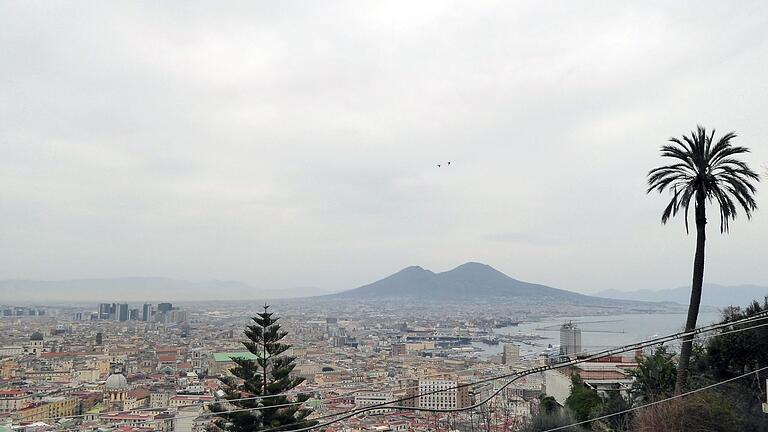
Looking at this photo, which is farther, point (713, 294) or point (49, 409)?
point (713, 294)

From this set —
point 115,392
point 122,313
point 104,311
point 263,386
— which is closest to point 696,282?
point 263,386

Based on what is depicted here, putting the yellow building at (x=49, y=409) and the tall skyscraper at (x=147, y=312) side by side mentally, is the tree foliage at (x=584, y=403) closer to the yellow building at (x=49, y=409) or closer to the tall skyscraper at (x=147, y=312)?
the yellow building at (x=49, y=409)

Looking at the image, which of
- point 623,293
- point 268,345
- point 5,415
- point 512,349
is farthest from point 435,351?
point 623,293

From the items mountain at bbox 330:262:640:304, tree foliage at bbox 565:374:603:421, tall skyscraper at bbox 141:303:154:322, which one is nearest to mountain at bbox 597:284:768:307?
mountain at bbox 330:262:640:304

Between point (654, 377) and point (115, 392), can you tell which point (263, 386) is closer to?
point (654, 377)

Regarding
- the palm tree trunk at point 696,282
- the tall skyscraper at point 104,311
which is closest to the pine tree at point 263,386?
the palm tree trunk at point 696,282

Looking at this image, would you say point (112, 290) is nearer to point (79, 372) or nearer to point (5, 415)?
point (79, 372)
